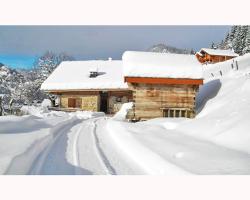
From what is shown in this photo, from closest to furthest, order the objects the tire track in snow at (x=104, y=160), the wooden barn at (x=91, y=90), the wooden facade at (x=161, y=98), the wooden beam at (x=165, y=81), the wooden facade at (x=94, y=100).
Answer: the tire track in snow at (x=104, y=160), the wooden beam at (x=165, y=81), the wooden facade at (x=161, y=98), the wooden barn at (x=91, y=90), the wooden facade at (x=94, y=100)

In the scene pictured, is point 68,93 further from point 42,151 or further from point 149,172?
point 149,172

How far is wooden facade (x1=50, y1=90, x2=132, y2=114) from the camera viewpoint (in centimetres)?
3303

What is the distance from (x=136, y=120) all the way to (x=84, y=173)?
1369 cm

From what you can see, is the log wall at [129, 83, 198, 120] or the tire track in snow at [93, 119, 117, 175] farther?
the log wall at [129, 83, 198, 120]

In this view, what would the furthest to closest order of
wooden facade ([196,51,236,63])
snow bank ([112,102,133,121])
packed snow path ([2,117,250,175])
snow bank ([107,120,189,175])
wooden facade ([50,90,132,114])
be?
wooden facade ([196,51,236,63]) → wooden facade ([50,90,132,114]) → snow bank ([112,102,133,121]) → packed snow path ([2,117,250,175]) → snow bank ([107,120,189,175])

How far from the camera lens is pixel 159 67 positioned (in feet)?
69.4

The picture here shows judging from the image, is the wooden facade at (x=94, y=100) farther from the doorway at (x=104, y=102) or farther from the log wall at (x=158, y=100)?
the log wall at (x=158, y=100)

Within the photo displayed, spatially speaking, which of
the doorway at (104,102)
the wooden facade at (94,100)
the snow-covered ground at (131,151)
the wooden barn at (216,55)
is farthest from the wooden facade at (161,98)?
the wooden barn at (216,55)

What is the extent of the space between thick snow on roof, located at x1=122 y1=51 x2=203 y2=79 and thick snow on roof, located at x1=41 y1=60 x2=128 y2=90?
10326 mm

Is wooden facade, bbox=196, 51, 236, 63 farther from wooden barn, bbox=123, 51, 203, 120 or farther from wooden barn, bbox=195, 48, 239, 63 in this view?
wooden barn, bbox=123, 51, 203, 120

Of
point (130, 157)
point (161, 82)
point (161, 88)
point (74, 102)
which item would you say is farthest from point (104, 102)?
point (130, 157)

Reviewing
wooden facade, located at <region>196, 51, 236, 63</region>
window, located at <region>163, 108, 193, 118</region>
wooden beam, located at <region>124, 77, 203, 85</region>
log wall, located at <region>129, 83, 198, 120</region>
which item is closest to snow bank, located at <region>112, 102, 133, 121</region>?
log wall, located at <region>129, 83, 198, 120</region>

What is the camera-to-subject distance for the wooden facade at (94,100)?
1300 inches

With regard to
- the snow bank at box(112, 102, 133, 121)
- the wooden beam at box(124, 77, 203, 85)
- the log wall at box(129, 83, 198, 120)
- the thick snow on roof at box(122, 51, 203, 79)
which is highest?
the thick snow on roof at box(122, 51, 203, 79)
